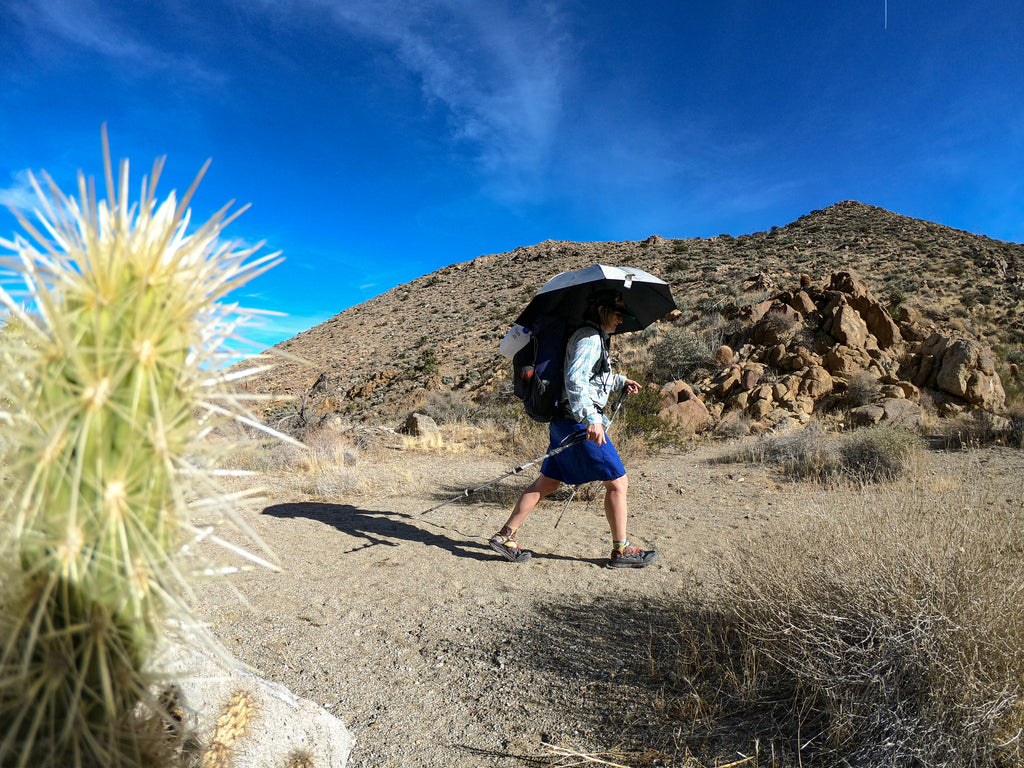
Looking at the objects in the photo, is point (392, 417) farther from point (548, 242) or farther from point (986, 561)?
point (548, 242)

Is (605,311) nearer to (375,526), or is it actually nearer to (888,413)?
(375,526)

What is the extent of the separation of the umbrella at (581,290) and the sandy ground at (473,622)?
5.87 feet

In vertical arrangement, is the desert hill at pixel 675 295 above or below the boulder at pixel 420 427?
above

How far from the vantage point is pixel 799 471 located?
707 centimetres

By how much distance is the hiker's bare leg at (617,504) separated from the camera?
3.87 m

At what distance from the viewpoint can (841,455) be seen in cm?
737

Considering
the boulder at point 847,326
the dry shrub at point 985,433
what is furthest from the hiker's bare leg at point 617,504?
the boulder at point 847,326

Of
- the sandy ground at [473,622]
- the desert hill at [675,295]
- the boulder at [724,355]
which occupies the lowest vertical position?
the sandy ground at [473,622]

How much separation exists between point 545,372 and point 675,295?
1770 centimetres

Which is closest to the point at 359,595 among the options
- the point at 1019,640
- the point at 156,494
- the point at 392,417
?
the point at 156,494

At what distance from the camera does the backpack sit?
389cm

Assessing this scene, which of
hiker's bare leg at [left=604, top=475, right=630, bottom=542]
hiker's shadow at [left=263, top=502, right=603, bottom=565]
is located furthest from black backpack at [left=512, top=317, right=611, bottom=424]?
hiker's shadow at [left=263, top=502, right=603, bottom=565]

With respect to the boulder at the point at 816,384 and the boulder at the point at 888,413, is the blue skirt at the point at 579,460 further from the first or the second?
the boulder at the point at 816,384

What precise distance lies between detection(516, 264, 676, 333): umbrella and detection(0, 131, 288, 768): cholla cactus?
10.0ft
